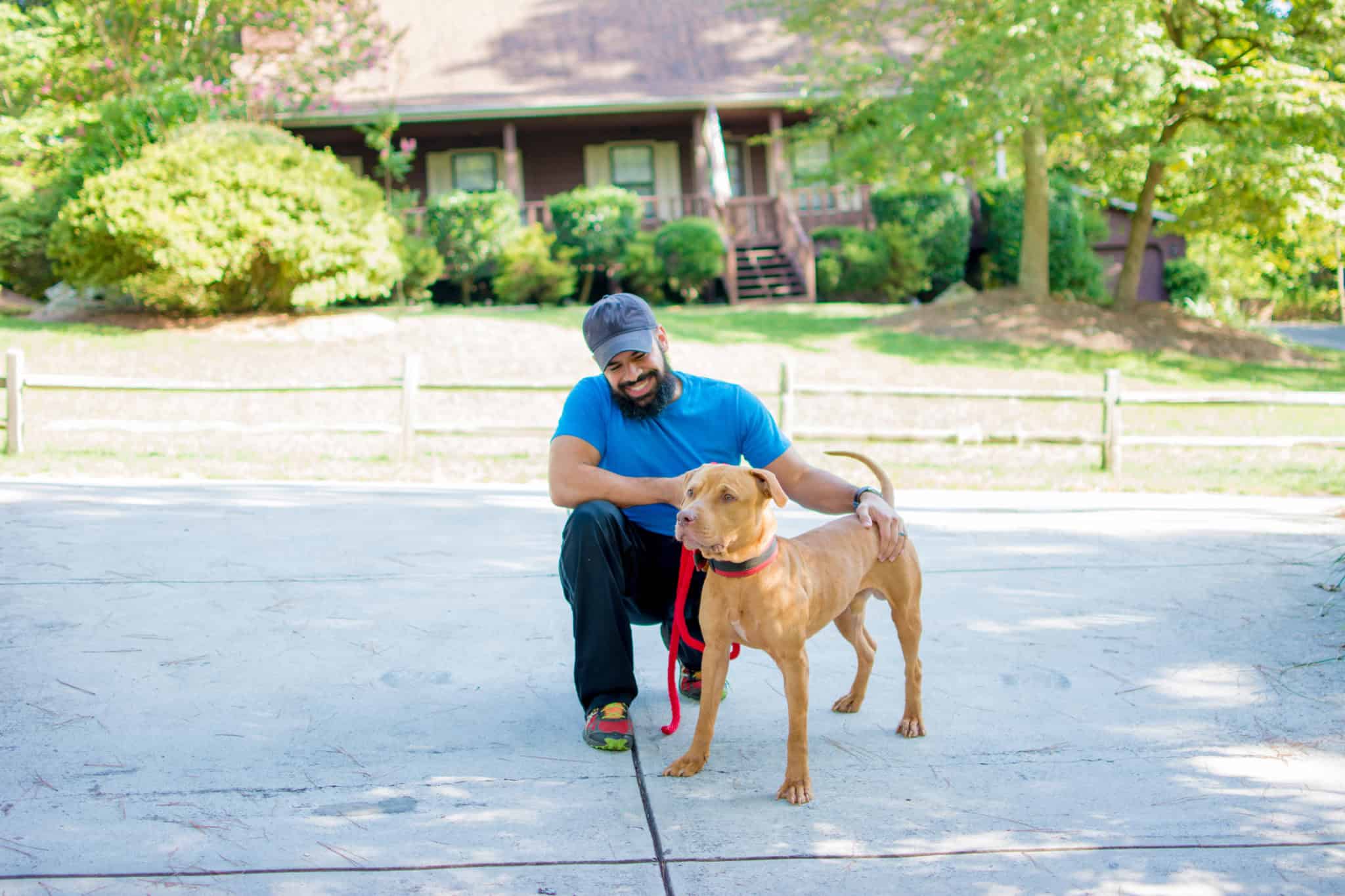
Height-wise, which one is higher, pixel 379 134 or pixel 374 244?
pixel 379 134

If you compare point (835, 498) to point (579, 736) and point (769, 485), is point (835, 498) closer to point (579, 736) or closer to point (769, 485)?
point (769, 485)

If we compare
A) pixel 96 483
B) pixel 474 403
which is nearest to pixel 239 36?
pixel 474 403

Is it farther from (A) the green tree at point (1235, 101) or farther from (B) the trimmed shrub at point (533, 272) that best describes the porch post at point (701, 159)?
(A) the green tree at point (1235, 101)

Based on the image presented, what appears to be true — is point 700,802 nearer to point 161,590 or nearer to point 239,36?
point 161,590

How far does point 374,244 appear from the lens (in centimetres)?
1562

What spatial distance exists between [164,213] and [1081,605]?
1254cm

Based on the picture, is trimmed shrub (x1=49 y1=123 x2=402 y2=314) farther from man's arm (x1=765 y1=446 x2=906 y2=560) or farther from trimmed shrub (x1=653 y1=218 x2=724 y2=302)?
man's arm (x1=765 y1=446 x2=906 y2=560)

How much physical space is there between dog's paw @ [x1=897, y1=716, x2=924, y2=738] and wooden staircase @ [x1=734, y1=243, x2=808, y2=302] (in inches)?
681

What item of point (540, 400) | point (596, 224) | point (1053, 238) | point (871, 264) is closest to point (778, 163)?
point (871, 264)

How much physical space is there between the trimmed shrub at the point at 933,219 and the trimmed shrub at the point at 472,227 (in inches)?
268

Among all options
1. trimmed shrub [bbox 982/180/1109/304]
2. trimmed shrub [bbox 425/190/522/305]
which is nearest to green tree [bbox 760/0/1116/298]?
trimmed shrub [bbox 982/180/1109/304]

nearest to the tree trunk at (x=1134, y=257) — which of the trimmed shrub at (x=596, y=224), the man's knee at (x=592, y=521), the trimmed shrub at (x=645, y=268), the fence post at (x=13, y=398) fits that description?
the trimmed shrub at (x=645, y=268)

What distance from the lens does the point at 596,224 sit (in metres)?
20.1

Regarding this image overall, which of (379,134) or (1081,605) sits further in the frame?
(379,134)
